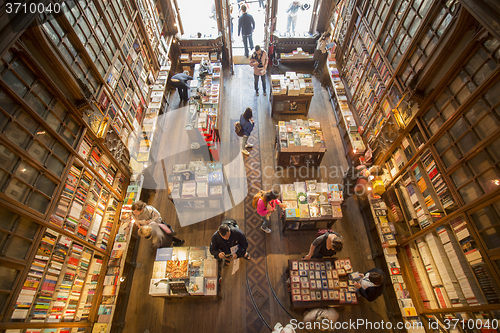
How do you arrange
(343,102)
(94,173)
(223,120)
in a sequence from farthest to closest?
(223,120) → (343,102) → (94,173)

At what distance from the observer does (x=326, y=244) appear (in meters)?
4.58

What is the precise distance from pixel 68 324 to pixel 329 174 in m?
6.94

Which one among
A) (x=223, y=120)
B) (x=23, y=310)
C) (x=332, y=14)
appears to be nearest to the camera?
(x=23, y=310)

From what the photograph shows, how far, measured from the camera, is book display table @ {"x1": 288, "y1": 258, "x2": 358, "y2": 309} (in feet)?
15.2

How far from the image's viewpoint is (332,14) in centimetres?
927

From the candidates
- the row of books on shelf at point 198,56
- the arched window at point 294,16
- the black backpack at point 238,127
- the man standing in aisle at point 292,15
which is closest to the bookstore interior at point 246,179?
the black backpack at point 238,127

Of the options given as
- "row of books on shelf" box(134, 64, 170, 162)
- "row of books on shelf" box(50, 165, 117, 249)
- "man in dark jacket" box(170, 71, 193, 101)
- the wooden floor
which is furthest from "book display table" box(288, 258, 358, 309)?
"man in dark jacket" box(170, 71, 193, 101)

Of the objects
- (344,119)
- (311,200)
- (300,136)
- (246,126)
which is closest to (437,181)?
(311,200)

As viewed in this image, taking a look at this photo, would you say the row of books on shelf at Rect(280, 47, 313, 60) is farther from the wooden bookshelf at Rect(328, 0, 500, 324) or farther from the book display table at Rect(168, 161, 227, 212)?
the book display table at Rect(168, 161, 227, 212)

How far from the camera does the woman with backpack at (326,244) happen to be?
4.17 meters

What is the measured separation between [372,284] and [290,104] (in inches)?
243

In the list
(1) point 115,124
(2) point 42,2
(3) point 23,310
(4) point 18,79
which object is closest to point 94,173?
(1) point 115,124

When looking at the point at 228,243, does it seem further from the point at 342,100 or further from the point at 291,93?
the point at 342,100

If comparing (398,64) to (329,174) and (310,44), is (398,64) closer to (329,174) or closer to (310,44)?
(329,174)
